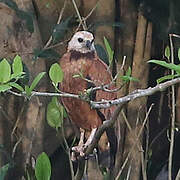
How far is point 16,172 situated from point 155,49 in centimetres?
78

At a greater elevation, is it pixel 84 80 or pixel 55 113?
pixel 84 80

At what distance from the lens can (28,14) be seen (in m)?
2.09

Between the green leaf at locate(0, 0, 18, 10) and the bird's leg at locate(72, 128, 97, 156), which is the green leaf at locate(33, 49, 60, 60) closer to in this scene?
the green leaf at locate(0, 0, 18, 10)

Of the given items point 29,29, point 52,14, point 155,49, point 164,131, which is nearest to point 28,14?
point 29,29

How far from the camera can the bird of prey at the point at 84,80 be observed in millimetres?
1654

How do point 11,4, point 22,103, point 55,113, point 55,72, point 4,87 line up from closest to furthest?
point 4,87 → point 55,72 → point 55,113 → point 11,4 → point 22,103

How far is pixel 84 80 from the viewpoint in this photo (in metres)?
1.64

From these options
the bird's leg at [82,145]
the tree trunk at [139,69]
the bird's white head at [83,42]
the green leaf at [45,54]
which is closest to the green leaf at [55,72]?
the bird's leg at [82,145]

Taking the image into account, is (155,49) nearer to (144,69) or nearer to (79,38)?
(144,69)

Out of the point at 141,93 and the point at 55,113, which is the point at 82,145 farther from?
the point at 141,93

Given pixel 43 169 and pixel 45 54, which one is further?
pixel 45 54

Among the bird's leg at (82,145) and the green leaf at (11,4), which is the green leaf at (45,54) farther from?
the bird's leg at (82,145)

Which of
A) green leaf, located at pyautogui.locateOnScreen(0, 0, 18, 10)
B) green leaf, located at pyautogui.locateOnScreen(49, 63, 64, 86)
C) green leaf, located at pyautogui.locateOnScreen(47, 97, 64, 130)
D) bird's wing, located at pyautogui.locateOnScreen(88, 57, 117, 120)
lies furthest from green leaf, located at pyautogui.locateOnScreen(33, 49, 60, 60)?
green leaf, located at pyautogui.locateOnScreen(49, 63, 64, 86)

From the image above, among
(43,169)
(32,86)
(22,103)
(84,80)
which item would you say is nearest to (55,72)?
(32,86)
